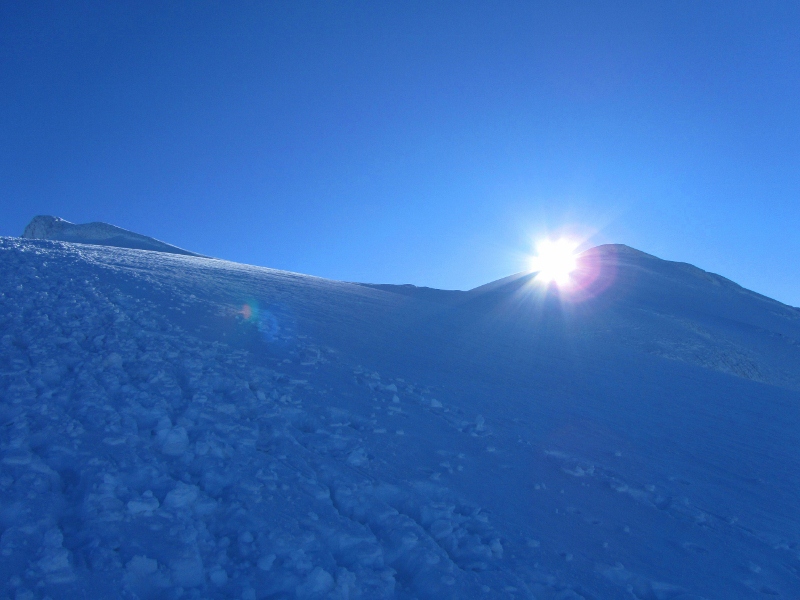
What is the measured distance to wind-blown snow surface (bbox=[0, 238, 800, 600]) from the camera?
430cm

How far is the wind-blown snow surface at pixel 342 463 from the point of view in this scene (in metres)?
4.30

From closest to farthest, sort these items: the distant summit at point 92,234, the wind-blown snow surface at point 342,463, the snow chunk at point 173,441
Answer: the wind-blown snow surface at point 342,463
the snow chunk at point 173,441
the distant summit at point 92,234

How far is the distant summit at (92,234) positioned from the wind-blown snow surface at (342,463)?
26045 mm

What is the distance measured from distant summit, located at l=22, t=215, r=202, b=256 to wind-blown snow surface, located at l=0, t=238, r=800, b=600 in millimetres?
26045

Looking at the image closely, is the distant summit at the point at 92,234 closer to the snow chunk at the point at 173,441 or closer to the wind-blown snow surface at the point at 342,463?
the wind-blown snow surface at the point at 342,463

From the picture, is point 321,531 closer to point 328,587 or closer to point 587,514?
point 328,587

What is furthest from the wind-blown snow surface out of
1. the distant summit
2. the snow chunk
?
the distant summit

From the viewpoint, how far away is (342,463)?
5941 mm

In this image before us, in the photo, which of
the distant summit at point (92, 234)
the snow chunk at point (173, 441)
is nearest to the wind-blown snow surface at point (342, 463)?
the snow chunk at point (173, 441)

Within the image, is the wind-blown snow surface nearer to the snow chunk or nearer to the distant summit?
the snow chunk

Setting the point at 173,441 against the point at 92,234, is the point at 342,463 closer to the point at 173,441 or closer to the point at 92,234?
the point at 173,441

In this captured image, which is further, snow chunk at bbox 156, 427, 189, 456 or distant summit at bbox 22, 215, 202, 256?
distant summit at bbox 22, 215, 202, 256

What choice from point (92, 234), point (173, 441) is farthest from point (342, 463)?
point (92, 234)

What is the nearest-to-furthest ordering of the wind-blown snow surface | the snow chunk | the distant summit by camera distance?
Result: the wind-blown snow surface
the snow chunk
the distant summit
